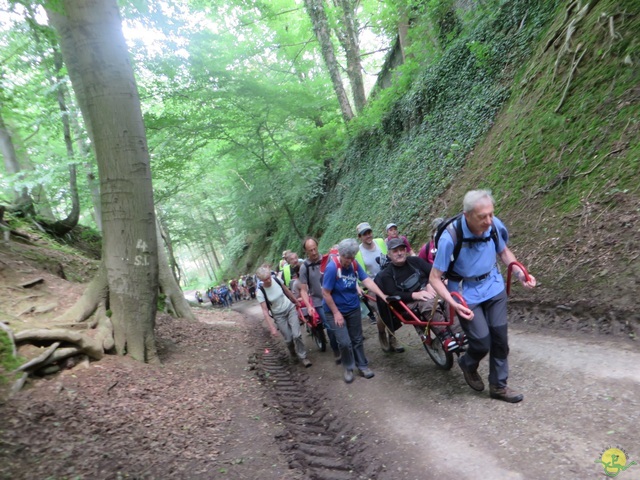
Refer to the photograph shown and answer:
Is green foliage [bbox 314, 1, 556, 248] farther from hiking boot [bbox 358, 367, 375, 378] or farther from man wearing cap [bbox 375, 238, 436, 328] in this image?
hiking boot [bbox 358, 367, 375, 378]

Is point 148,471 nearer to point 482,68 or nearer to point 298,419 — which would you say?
point 298,419

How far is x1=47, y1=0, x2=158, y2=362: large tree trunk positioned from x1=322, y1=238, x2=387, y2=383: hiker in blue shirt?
2.71m

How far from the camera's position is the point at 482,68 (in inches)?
399

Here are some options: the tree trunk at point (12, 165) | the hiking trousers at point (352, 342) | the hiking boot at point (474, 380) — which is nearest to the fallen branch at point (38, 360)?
the hiking trousers at point (352, 342)

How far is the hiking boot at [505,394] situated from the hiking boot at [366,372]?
1918mm

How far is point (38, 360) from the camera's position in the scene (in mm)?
4207

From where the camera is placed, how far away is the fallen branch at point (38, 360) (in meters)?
4.02

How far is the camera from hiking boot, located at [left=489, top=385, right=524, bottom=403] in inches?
146

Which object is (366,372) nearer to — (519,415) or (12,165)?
(519,415)

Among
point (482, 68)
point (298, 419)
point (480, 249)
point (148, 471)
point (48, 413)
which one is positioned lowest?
point (298, 419)

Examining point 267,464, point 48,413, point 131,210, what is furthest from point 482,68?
point 48,413

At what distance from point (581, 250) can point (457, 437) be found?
354 cm

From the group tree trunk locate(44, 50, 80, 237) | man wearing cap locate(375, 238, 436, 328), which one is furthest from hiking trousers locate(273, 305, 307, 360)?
tree trunk locate(44, 50, 80, 237)

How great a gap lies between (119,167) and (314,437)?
4404 mm
